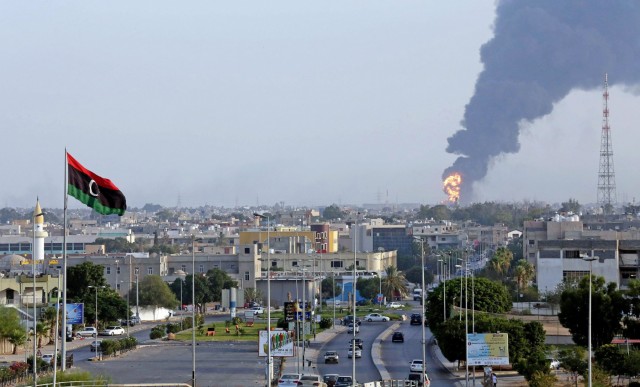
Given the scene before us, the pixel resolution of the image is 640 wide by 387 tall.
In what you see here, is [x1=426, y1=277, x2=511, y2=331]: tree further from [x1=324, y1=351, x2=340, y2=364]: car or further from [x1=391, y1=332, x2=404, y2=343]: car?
[x1=324, y1=351, x2=340, y2=364]: car

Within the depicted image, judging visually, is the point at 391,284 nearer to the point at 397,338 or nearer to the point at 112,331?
the point at 112,331

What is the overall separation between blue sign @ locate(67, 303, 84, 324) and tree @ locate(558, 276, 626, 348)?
30.0 metres

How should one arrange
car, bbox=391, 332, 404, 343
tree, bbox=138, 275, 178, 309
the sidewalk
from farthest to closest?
tree, bbox=138, 275, 178, 309 → car, bbox=391, 332, 404, 343 → the sidewalk

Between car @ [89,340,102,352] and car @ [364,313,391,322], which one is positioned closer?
car @ [89,340,102,352]

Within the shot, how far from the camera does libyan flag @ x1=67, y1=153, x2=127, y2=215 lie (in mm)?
40000

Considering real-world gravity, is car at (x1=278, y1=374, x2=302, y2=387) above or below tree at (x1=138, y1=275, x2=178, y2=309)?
below

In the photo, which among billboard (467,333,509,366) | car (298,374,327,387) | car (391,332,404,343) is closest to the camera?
car (298,374,327,387)

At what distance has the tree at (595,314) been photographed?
2675 inches

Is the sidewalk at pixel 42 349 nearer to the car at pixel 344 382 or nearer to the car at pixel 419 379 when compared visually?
the car at pixel 344 382

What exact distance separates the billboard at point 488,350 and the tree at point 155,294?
62.3m

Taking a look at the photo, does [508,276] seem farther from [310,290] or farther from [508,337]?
[508,337]

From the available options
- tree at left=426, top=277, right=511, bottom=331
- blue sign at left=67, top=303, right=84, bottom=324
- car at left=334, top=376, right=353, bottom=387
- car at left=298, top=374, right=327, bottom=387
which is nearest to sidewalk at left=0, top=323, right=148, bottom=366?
blue sign at left=67, top=303, right=84, bottom=324

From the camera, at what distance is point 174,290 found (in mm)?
133000

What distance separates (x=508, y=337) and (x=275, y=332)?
10538mm
